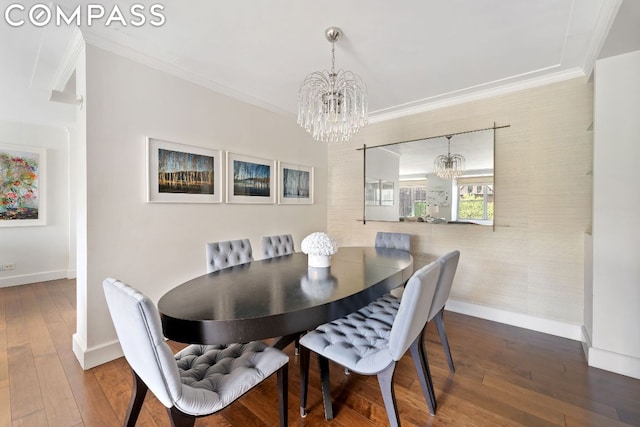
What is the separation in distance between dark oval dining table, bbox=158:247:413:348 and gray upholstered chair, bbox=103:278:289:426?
0.15 meters

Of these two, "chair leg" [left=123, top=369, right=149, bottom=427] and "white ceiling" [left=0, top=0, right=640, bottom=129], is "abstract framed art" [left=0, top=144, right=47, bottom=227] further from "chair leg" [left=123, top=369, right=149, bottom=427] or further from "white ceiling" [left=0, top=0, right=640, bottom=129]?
"chair leg" [left=123, top=369, right=149, bottom=427]

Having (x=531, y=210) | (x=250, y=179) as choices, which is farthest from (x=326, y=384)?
(x=531, y=210)

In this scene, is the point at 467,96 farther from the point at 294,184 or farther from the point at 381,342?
Result: the point at 381,342

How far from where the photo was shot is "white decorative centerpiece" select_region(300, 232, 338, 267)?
2162 mm

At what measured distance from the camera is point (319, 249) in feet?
7.09

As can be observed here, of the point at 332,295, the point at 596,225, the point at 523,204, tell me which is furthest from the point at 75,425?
the point at 523,204

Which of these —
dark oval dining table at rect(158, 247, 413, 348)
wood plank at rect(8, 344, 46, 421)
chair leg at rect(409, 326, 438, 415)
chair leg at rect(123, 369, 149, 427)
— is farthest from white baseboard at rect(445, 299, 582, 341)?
wood plank at rect(8, 344, 46, 421)

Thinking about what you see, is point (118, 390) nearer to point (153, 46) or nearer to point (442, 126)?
point (153, 46)

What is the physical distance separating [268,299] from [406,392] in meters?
1.22

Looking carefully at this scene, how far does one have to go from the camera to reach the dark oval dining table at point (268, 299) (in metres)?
1.19

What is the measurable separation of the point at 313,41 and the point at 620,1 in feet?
6.44

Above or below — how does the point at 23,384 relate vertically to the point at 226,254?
below

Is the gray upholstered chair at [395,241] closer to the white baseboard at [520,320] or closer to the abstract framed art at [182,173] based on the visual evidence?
the white baseboard at [520,320]

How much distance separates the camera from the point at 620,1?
1.63m
